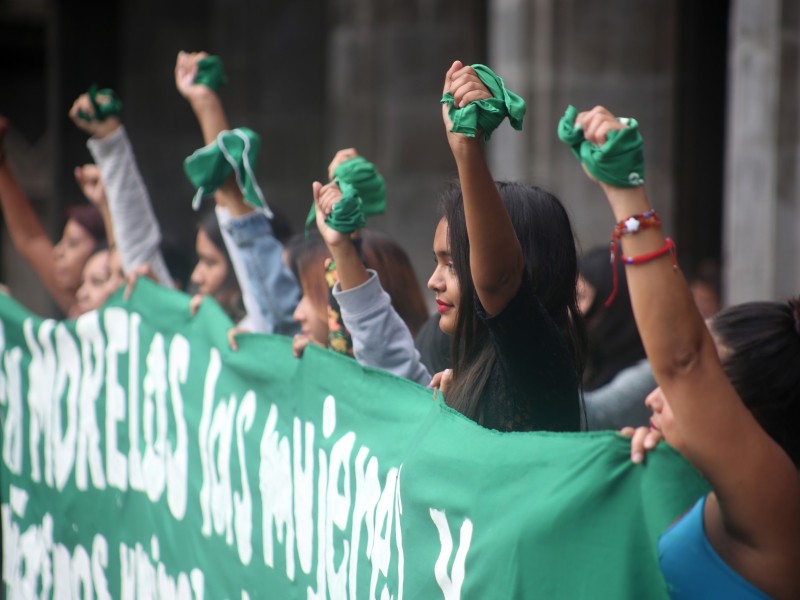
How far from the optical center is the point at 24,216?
5.54 m

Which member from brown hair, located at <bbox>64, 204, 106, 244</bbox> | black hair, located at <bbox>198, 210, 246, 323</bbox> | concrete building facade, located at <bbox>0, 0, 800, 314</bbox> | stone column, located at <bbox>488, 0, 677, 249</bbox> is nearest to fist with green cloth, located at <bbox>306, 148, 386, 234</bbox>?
black hair, located at <bbox>198, 210, 246, 323</bbox>

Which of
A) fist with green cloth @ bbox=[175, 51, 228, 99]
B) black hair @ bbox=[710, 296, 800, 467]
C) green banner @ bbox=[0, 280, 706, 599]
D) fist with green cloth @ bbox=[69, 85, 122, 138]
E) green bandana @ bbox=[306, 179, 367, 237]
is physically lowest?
green banner @ bbox=[0, 280, 706, 599]

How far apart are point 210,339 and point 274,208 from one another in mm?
1039

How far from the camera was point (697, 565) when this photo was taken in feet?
6.48

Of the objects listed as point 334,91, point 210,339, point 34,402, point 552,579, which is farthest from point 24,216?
point 334,91

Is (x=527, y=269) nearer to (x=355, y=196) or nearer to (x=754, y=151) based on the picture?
(x=355, y=196)

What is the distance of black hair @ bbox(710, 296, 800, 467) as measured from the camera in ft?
7.92

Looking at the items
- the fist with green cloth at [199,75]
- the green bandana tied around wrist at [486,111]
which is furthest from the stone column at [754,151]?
the green bandana tied around wrist at [486,111]

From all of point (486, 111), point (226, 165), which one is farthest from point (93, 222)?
point (486, 111)

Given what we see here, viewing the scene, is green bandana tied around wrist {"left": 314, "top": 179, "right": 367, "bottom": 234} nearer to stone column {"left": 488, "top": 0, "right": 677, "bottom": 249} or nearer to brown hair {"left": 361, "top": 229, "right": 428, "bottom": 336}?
brown hair {"left": 361, "top": 229, "right": 428, "bottom": 336}

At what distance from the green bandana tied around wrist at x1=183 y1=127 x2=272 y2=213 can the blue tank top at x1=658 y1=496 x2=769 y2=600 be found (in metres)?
Result: 2.32

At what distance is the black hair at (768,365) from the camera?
7.92 feet

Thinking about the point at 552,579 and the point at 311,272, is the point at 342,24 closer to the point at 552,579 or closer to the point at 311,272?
the point at 311,272

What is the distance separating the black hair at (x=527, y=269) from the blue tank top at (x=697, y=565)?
79 cm
